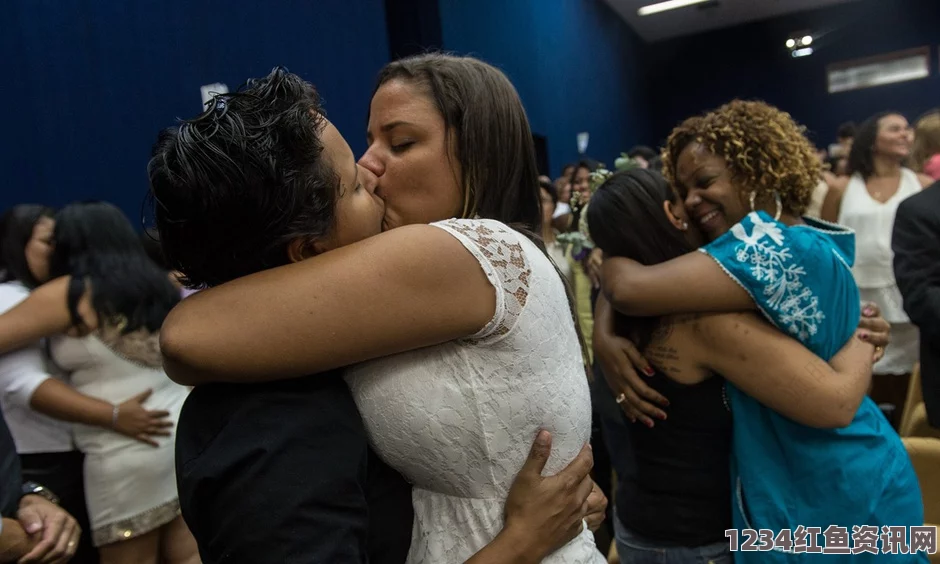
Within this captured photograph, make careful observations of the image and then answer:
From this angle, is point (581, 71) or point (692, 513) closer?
point (692, 513)

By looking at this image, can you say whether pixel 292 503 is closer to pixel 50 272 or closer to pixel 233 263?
pixel 233 263

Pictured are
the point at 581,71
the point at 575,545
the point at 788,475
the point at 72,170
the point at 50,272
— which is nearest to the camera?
the point at 575,545

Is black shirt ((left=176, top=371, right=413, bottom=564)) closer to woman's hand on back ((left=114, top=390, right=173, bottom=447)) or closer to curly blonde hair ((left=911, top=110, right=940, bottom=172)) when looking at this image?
woman's hand on back ((left=114, top=390, right=173, bottom=447))

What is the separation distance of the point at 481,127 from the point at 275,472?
0.64 m

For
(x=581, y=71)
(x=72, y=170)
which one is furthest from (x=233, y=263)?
(x=581, y=71)

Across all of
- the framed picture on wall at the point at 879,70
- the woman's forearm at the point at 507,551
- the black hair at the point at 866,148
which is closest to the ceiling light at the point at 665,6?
the framed picture on wall at the point at 879,70

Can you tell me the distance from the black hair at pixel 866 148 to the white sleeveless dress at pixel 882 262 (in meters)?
0.15

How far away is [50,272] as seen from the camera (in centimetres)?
222

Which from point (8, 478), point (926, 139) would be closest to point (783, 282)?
point (8, 478)

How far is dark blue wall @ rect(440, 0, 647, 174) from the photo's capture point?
229 inches

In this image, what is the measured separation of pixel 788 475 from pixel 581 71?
8.06 m

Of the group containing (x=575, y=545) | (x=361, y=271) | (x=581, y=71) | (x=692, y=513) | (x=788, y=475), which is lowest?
(x=692, y=513)

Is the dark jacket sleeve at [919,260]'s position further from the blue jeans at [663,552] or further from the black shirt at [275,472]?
the black shirt at [275,472]

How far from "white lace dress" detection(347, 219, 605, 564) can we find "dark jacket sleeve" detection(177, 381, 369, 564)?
71mm
